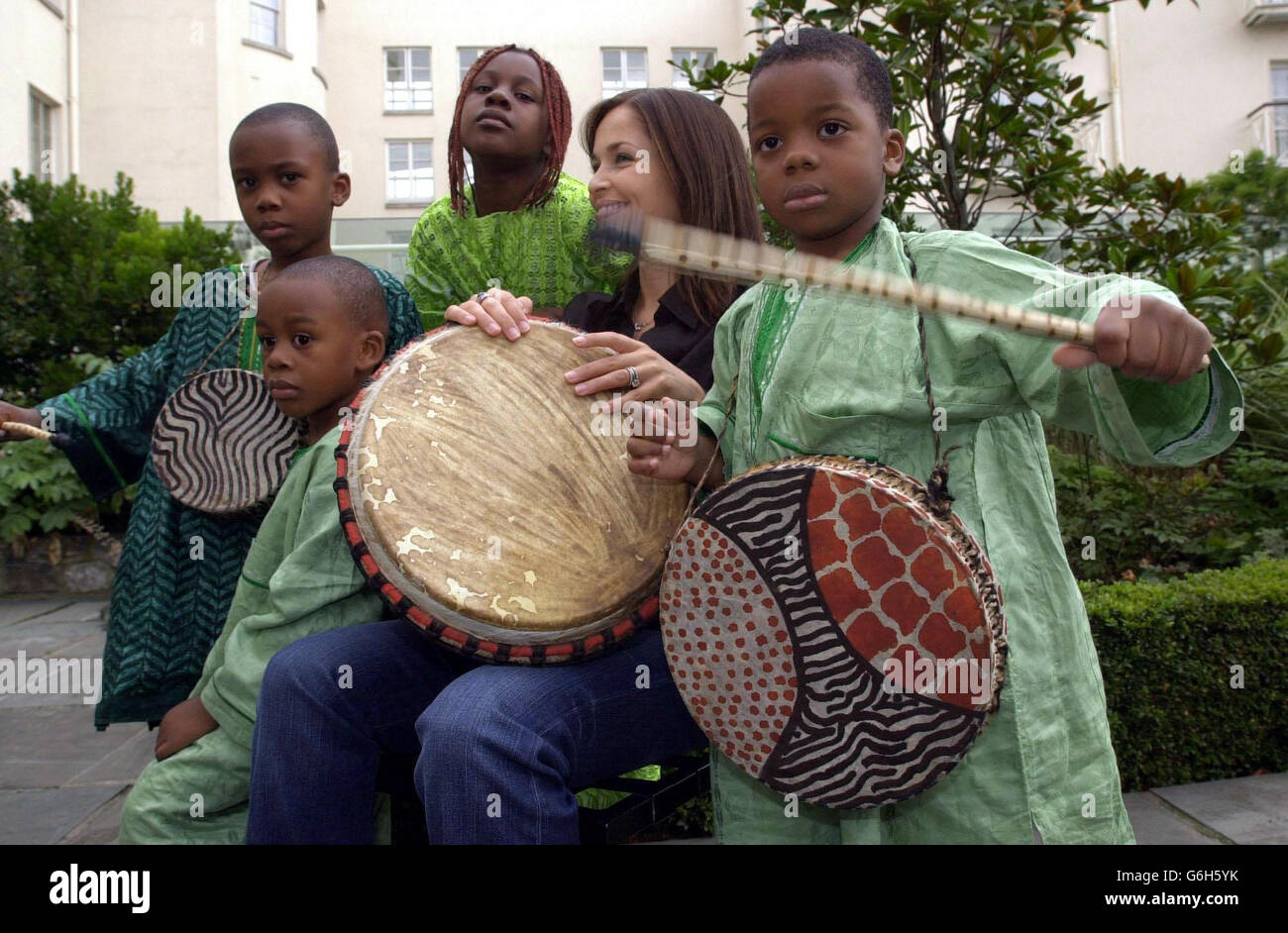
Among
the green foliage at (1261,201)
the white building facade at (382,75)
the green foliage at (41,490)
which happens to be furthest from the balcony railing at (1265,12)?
the green foliage at (41,490)

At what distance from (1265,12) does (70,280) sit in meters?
16.9

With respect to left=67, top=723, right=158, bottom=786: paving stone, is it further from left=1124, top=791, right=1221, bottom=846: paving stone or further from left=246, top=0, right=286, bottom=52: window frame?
left=246, top=0, right=286, bottom=52: window frame

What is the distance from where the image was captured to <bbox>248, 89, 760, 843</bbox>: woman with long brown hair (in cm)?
143

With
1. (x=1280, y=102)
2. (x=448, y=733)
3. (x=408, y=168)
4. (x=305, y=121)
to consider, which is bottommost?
(x=448, y=733)

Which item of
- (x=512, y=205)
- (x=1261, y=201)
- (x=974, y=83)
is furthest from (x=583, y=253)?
(x=1261, y=201)

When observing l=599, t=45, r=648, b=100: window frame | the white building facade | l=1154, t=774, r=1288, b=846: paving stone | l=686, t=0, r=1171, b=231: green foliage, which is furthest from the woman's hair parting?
l=599, t=45, r=648, b=100: window frame

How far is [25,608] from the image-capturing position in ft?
21.7

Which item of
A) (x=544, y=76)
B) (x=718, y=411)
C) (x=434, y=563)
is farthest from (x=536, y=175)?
(x=434, y=563)

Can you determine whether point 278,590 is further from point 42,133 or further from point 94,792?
point 42,133

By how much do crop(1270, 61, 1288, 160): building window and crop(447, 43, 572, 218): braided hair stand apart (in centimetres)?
1697

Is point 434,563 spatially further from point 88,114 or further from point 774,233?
point 88,114

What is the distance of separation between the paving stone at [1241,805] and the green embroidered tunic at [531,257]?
7.55 ft

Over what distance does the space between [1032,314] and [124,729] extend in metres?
4.24

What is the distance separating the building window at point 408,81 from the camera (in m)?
19.7
